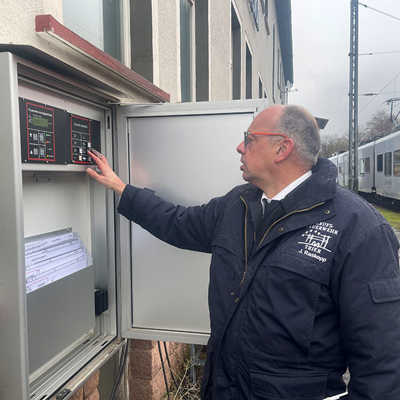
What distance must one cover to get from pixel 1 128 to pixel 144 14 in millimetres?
1911

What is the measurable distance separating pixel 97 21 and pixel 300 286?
2021mm

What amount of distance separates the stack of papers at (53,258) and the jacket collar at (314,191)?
102 cm

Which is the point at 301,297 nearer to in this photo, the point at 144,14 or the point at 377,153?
the point at 144,14

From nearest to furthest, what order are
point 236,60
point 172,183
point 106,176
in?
1. point 106,176
2. point 172,183
3. point 236,60

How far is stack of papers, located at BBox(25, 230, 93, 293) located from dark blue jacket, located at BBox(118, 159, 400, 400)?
74 centimetres

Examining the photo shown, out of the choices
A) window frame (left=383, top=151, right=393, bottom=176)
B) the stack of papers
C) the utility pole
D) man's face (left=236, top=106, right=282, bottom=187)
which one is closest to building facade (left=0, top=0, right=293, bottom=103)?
man's face (left=236, top=106, right=282, bottom=187)

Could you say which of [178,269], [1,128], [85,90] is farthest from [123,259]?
[1,128]

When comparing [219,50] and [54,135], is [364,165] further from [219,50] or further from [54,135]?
[54,135]

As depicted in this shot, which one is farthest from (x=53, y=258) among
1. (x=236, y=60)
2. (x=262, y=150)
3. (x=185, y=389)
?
(x=236, y=60)

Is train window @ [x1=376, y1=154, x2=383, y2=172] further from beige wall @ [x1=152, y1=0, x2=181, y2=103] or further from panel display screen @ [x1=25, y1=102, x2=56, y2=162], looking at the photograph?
panel display screen @ [x1=25, y1=102, x2=56, y2=162]

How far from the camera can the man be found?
1.42 m

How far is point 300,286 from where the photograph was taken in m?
1.48

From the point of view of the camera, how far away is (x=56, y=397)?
1.70m

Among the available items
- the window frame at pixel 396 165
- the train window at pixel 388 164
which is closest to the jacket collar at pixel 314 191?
the window frame at pixel 396 165
